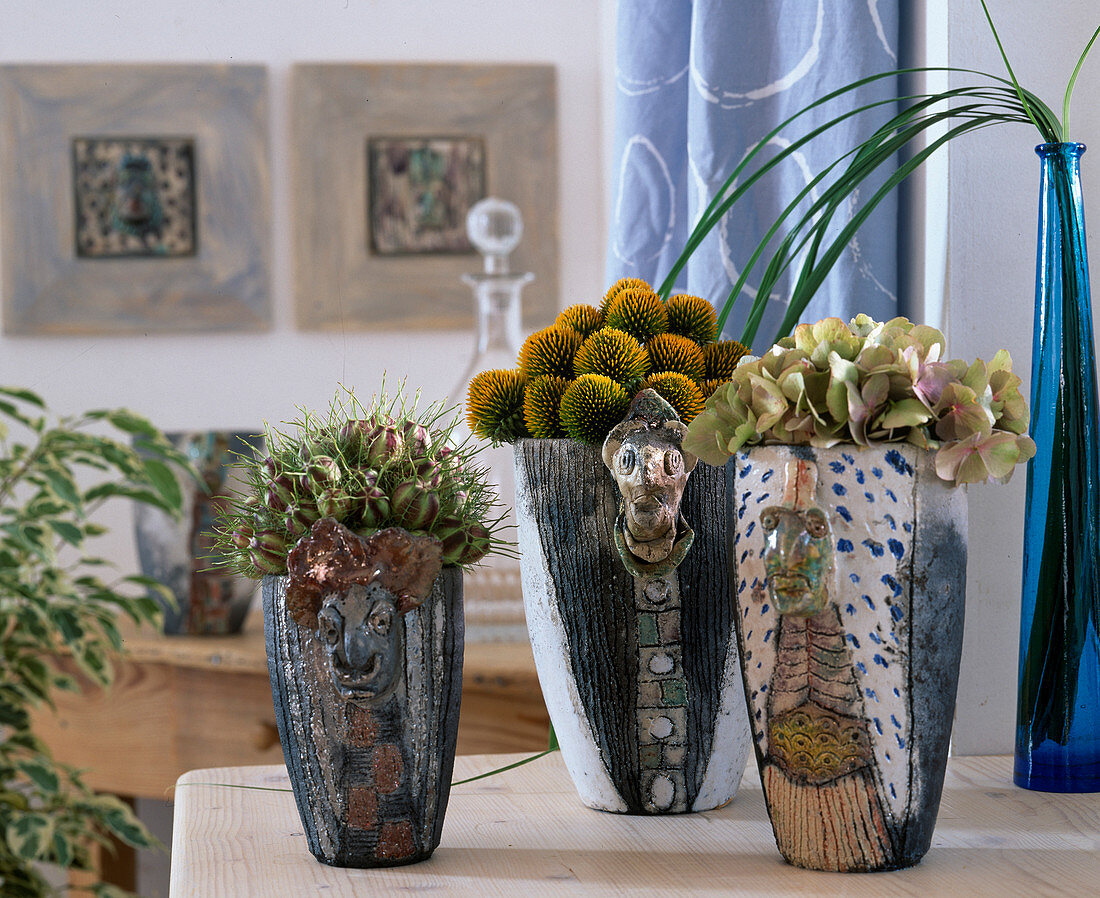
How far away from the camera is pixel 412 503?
18.3 inches

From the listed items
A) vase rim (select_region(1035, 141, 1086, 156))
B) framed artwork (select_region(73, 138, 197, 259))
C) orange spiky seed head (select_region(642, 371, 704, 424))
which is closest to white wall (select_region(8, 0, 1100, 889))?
framed artwork (select_region(73, 138, 197, 259))

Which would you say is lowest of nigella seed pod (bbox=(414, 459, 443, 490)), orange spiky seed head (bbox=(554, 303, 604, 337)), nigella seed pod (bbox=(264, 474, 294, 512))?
nigella seed pod (bbox=(264, 474, 294, 512))

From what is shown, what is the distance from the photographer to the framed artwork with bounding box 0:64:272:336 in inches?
71.2

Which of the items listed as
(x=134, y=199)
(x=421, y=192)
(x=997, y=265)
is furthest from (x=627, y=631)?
(x=134, y=199)

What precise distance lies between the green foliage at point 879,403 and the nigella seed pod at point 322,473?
0.56 feet

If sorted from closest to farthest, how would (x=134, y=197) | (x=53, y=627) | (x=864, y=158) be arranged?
1. (x=864, y=158)
2. (x=53, y=627)
3. (x=134, y=197)

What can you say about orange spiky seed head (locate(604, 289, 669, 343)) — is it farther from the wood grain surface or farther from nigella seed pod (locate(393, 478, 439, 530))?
the wood grain surface

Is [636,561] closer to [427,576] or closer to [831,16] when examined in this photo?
[427,576]

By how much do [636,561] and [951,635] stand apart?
0.14 meters

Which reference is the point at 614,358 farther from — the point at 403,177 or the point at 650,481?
the point at 403,177

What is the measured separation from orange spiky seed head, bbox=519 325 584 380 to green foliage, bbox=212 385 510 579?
7 centimetres

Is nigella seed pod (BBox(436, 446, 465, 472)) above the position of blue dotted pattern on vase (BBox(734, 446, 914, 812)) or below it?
above

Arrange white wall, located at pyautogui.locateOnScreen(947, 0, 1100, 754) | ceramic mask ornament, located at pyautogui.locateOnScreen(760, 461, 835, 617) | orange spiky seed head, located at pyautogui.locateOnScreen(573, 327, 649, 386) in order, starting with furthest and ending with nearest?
white wall, located at pyautogui.locateOnScreen(947, 0, 1100, 754)
orange spiky seed head, located at pyautogui.locateOnScreen(573, 327, 649, 386)
ceramic mask ornament, located at pyautogui.locateOnScreen(760, 461, 835, 617)

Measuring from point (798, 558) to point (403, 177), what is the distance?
5.18 feet
